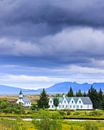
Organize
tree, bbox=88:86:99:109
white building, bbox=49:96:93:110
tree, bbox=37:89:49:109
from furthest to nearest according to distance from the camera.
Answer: white building, bbox=49:96:93:110 → tree, bbox=88:86:99:109 → tree, bbox=37:89:49:109

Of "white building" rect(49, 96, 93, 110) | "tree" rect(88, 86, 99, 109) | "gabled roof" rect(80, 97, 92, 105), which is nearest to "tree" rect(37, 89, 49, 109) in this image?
"white building" rect(49, 96, 93, 110)

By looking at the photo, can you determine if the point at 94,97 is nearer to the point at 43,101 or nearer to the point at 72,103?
the point at 72,103

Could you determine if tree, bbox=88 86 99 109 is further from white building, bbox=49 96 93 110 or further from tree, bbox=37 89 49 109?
tree, bbox=37 89 49 109

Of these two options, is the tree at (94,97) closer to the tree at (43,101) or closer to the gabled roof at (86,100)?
the gabled roof at (86,100)

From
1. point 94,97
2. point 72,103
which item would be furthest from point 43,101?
point 72,103

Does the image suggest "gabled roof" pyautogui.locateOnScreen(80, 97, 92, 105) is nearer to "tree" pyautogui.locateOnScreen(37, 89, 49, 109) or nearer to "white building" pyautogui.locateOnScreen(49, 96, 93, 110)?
"white building" pyautogui.locateOnScreen(49, 96, 93, 110)

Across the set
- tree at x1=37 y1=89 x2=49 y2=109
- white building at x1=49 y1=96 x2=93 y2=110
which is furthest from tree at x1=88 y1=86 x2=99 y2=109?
tree at x1=37 y1=89 x2=49 y2=109

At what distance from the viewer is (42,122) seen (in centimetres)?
5559

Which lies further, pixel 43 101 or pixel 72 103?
pixel 72 103

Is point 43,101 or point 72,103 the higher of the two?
point 72,103

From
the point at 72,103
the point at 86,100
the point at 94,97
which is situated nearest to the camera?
the point at 94,97

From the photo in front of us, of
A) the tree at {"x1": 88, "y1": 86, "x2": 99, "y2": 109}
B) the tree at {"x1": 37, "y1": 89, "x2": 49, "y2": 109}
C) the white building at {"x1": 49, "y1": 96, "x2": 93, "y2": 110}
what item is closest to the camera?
the tree at {"x1": 37, "y1": 89, "x2": 49, "y2": 109}

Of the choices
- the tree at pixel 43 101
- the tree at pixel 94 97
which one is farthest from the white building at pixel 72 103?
the tree at pixel 43 101

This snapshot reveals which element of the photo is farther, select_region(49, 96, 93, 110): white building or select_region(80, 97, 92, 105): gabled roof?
select_region(49, 96, 93, 110): white building
